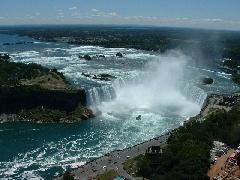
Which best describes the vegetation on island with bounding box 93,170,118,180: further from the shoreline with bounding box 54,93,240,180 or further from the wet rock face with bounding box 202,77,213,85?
the wet rock face with bounding box 202,77,213,85

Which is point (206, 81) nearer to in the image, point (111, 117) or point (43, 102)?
point (111, 117)

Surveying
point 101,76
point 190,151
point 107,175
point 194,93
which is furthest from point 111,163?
point 101,76

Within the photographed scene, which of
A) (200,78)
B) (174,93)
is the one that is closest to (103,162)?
(174,93)

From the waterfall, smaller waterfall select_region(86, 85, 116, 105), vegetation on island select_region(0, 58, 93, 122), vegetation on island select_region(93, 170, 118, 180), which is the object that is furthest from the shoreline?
smaller waterfall select_region(86, 85, 116, 105)

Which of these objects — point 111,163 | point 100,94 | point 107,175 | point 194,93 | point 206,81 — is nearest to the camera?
point 107,175

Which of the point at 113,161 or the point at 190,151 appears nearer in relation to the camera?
the point at 190,151

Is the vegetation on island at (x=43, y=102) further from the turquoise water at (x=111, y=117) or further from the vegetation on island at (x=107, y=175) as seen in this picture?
the vegetation on island at (x=107, y=175)
